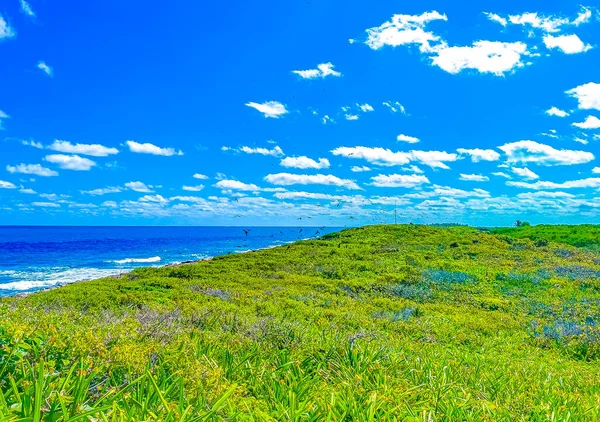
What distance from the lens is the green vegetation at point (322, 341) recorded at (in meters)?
2.74

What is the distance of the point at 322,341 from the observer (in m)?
5.64

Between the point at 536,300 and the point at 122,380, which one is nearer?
the point at 122,380

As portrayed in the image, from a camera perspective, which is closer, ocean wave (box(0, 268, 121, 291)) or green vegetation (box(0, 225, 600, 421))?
green vegetation (box(0, 225, 600, 421))

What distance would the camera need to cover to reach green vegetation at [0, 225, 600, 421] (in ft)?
9.00

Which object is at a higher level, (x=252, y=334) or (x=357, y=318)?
(x=252, y=334)

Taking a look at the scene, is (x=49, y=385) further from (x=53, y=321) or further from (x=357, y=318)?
(x=357, y=318)

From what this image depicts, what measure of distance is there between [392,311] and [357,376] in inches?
382

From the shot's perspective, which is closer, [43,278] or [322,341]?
[322,341]

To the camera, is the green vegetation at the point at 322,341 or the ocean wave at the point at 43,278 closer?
the green vegetation at the point at 322,341

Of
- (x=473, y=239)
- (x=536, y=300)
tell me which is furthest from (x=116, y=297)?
(x=473, y=239)

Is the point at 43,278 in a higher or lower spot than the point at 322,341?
lower

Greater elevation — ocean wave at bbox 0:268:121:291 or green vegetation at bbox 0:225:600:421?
green vegetation at bbox 0:225:600:421

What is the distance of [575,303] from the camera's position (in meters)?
14.4

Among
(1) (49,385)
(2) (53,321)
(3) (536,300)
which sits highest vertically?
(1) (49,385)
